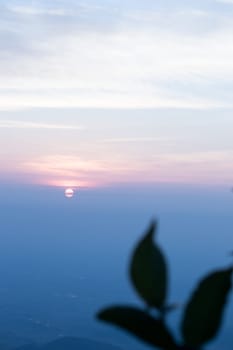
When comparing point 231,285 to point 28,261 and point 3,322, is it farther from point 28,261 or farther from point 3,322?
point 28,261

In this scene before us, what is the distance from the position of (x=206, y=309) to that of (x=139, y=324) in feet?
0.21

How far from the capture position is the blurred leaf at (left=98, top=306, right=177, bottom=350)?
0.72 metres

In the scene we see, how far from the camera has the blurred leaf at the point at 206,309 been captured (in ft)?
2.32

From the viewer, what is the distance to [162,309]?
0.72m

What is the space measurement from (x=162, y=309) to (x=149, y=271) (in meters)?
0.04

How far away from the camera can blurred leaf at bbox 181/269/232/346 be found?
2.32 feet

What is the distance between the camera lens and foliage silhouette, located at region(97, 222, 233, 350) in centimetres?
71

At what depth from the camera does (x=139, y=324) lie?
2.39 feet

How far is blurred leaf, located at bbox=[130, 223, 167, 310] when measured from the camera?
2.36ft

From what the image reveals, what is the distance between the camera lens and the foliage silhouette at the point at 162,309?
710 mm

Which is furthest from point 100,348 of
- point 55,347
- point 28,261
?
point 28,261

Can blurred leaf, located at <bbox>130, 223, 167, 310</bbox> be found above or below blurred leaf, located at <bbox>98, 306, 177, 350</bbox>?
above

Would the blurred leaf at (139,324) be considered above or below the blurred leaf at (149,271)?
below

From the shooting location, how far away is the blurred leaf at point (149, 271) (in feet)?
2.36
